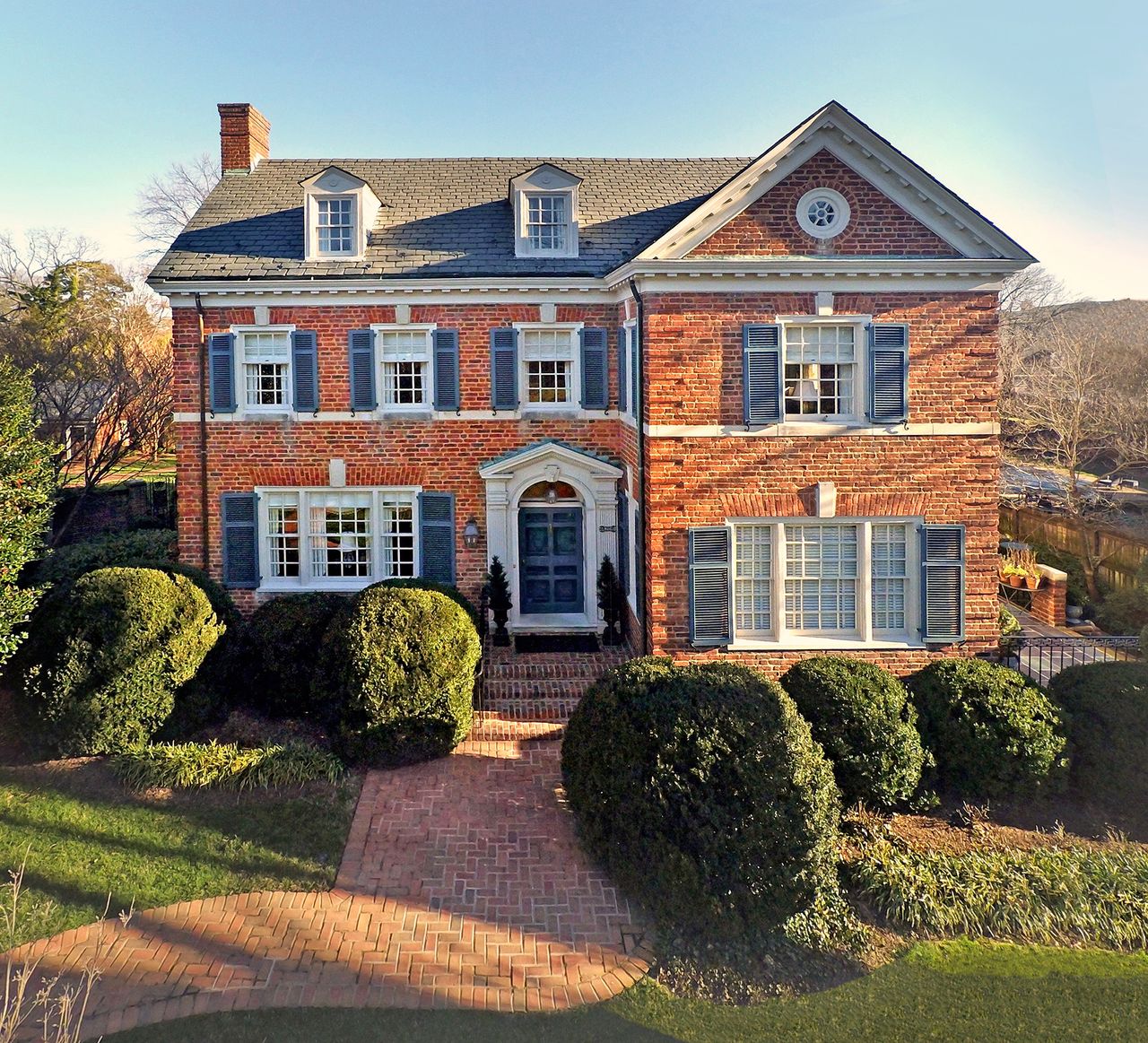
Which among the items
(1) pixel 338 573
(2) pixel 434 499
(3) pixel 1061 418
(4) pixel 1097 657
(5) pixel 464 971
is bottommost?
(5) pixel 464 971

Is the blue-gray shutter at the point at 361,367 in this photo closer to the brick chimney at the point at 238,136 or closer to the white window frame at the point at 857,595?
the brick chimney at the point at 238,136

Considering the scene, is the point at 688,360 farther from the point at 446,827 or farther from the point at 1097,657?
the point at 1097,657

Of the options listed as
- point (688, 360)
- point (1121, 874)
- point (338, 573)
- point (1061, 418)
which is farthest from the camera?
point (1061, 418)

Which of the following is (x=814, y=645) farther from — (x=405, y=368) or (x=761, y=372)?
(x=405, y=368)

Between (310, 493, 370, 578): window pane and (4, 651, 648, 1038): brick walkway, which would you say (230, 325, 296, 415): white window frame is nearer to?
(310, 493, 370, 578): window pane

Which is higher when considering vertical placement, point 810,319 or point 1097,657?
point 810,319

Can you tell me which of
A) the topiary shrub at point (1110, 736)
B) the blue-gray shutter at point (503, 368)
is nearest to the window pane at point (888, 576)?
the topiary shrub at point (1110, 736)

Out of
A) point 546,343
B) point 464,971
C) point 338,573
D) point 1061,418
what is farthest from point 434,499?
point 1061,418

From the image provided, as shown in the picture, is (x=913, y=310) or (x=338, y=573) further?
(x=338, y=573)
